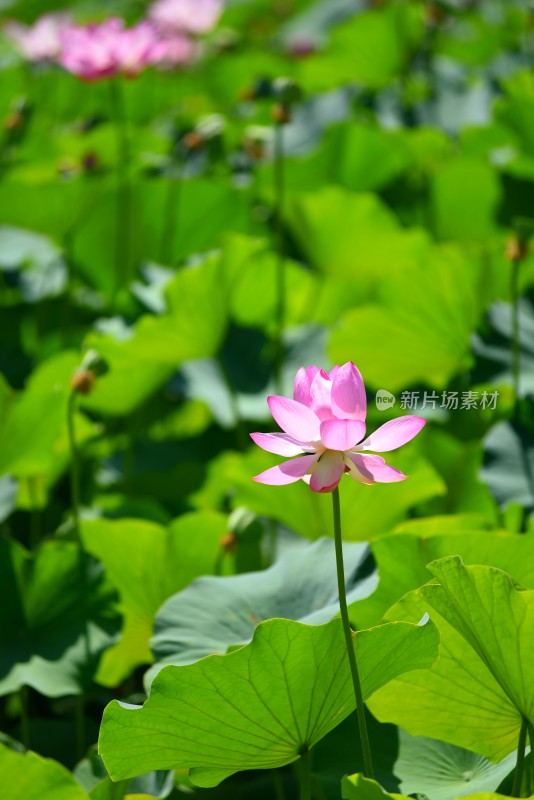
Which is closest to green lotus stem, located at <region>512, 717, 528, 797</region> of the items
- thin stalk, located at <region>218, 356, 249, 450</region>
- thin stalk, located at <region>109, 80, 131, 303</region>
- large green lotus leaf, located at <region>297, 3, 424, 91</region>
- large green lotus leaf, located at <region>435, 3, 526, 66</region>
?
thin stalk, located at <region>218, 356, 249, 450</region>

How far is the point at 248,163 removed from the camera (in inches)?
73.9

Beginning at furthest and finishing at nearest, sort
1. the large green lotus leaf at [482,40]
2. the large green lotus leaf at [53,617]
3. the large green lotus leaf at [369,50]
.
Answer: the large green lotus leaf at [482,40]
the large green lotus leaf at [369,50]
the large green lotus leaf at [53,617]

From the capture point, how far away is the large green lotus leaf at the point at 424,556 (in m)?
0.82

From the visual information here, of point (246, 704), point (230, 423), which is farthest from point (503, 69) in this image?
point (246, 704)

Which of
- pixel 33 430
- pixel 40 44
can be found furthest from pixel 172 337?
pixel 40 44

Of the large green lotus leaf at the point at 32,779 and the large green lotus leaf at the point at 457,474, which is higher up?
the large green lotus leaf at the point at 32,779

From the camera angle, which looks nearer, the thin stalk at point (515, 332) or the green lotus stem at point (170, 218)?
the thin stalk at point (515, 332)

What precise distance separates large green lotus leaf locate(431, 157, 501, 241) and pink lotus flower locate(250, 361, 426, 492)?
1.12m

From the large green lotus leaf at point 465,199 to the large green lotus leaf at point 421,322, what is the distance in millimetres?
387

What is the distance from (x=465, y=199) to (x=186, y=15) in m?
0.88

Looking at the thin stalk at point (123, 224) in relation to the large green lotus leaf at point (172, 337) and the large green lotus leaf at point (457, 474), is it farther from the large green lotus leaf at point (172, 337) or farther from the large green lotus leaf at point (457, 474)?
the large green lotus leaf at point (457, 474)

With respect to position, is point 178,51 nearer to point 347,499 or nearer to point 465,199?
point 465,199

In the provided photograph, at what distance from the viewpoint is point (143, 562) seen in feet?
3.30

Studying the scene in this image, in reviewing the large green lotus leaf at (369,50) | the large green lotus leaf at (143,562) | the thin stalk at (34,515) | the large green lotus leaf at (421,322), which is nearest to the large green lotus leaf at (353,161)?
the large green lotus leaf at (369,50)
